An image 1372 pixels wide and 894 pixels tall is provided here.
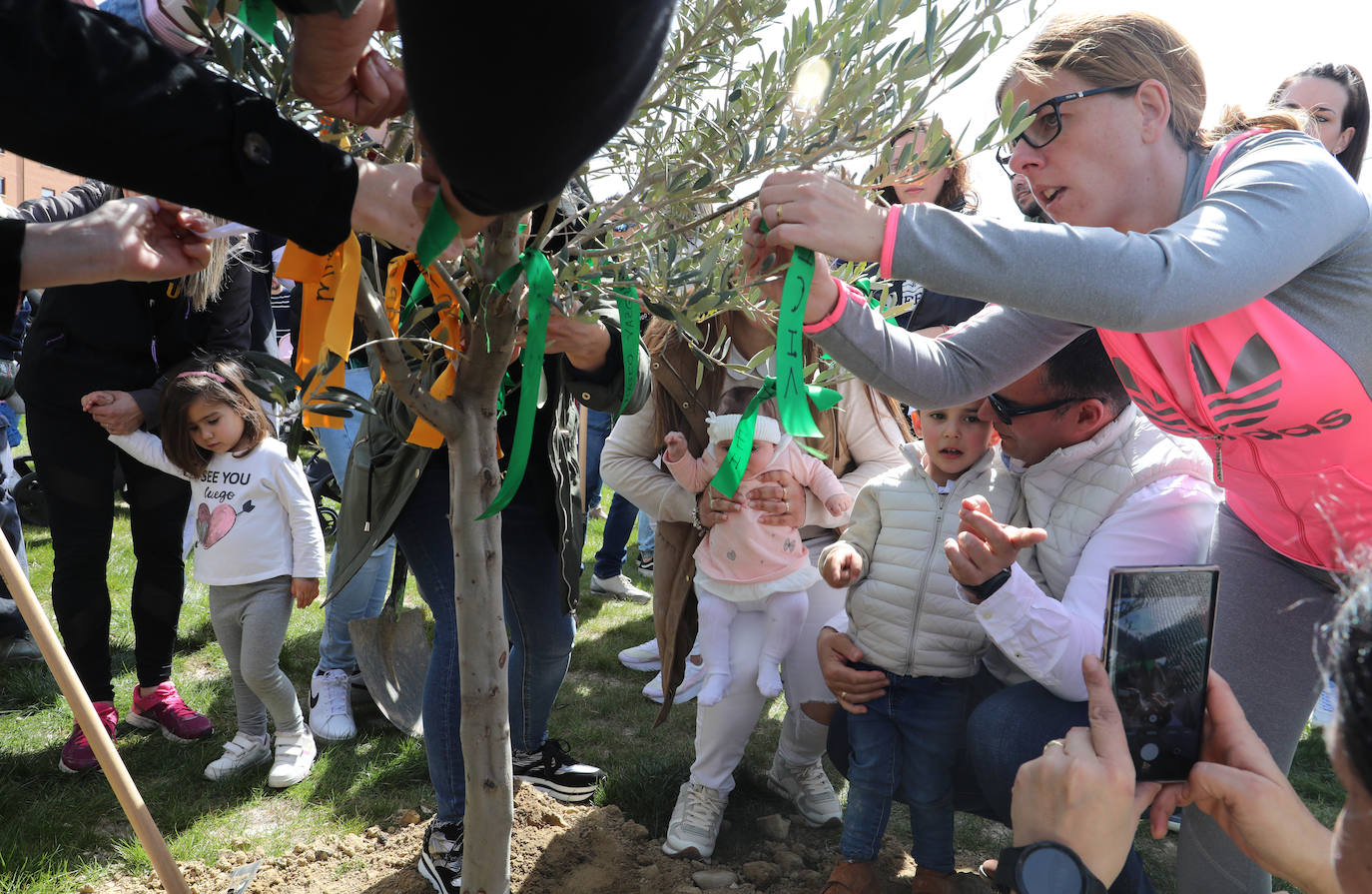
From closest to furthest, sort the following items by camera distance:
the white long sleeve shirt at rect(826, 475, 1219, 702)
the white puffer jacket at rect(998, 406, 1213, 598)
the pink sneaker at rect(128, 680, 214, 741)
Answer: the white long sleeve shirt at rect(826, 475, 1219, 702)
the white puffer jacket at rect(998, 406, 1213, 598)
the pink sneaker at rect(128, 680, 214, 741)

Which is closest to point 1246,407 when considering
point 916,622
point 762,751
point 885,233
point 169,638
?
point 885,233

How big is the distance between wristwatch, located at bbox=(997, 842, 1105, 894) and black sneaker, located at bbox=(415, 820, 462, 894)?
5.21 ft

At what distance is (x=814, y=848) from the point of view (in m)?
2.86

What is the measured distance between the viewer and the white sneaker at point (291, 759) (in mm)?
3205

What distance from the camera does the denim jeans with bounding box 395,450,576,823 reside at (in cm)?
254

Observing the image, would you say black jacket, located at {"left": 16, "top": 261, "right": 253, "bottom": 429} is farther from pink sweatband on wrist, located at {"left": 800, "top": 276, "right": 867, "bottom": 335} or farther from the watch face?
the watch face

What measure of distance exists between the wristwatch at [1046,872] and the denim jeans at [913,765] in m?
1.23

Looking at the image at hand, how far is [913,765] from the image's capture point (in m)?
2.52

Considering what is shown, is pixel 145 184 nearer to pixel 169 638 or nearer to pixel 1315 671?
pixel 1315 671

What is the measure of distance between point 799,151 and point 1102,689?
996 mm

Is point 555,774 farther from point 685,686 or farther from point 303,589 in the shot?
point 303,589

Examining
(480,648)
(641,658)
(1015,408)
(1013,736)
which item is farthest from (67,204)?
(1013,736)

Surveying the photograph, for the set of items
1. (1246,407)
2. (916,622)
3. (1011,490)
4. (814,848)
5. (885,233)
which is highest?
(885,233)

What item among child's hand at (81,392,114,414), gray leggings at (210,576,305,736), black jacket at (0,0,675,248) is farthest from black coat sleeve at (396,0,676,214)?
child's hand at (81,392,114,414)
